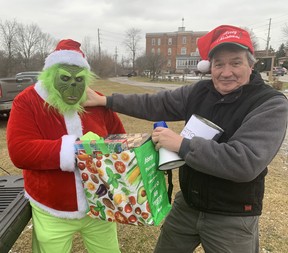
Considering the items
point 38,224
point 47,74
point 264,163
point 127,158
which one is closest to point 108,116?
point 47,74

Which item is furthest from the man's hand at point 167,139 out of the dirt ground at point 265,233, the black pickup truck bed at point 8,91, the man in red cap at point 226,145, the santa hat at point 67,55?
the black pickup truck bed at point 8,91

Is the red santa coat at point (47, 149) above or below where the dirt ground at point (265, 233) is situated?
above

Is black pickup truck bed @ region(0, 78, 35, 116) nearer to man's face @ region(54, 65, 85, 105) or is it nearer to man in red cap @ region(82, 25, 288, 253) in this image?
man in red cap @ region(82, 25, 288, 253)

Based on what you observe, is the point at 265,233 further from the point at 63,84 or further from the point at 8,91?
the point at 8,91

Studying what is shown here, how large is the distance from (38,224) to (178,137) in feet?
3.54

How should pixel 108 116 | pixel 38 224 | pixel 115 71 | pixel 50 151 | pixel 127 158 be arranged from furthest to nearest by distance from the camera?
pixel 115 71
pixel 108 116
pixel 38 224
pixel 50 151
pixel 127 158

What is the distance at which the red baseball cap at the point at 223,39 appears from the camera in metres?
1.59

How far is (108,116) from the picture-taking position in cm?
208

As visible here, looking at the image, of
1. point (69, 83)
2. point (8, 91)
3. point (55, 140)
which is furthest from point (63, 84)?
point (8, 91)

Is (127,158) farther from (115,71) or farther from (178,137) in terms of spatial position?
(115,71)

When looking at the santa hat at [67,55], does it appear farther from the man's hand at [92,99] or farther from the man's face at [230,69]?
the man's face at [230,69]

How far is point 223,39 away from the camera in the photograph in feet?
5.28

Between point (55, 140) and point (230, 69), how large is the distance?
3.51 feet

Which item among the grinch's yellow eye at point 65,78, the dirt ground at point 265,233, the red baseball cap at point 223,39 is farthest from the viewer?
the dirt ground at point 265,233
